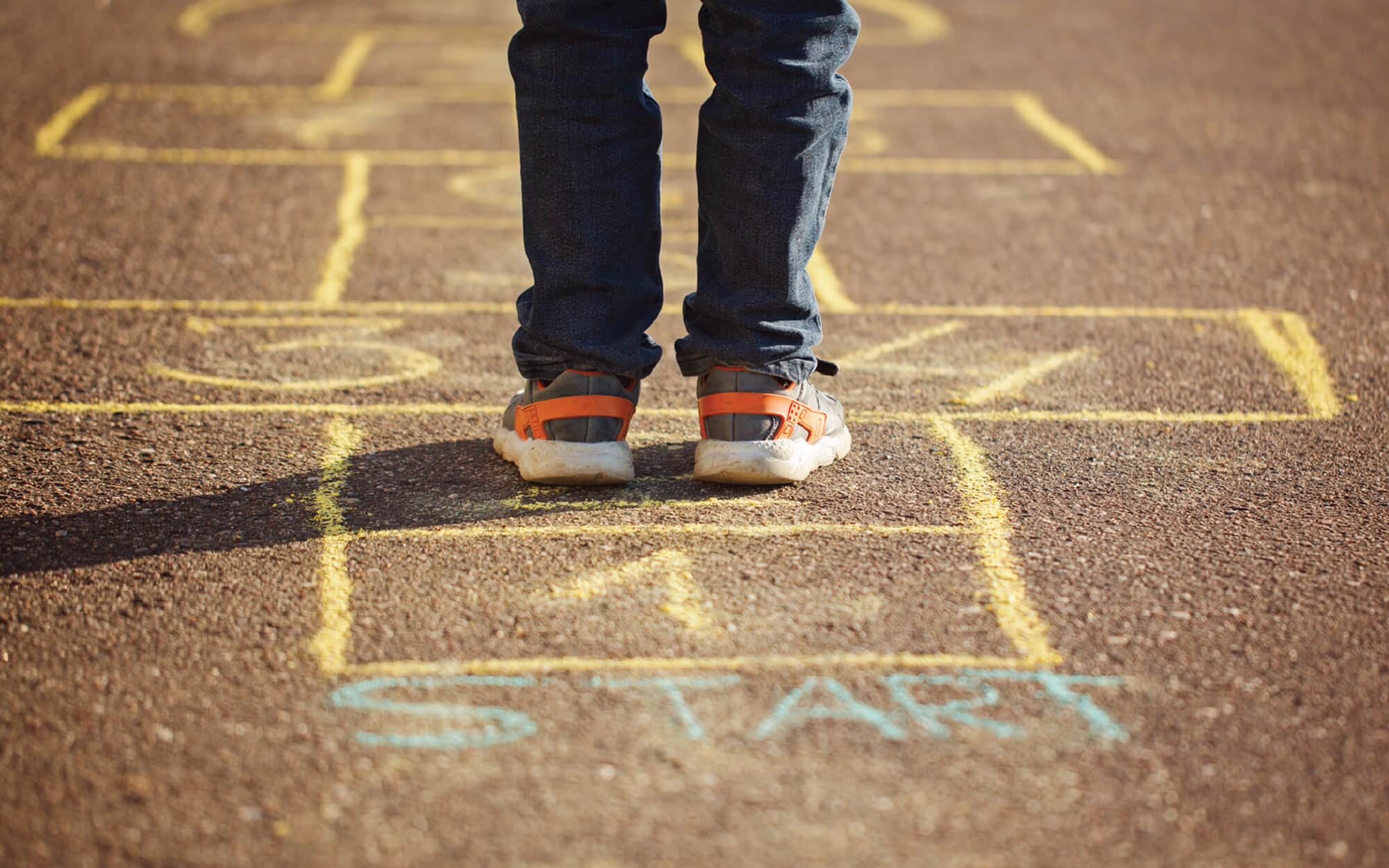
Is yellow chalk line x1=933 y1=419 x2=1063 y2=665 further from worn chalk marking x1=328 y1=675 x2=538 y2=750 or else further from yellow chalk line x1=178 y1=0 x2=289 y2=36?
yellow chalk line x1=178 y1=0 x2=289 y2=36

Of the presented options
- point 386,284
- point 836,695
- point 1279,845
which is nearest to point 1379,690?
point 1279,845

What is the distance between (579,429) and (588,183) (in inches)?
20.7

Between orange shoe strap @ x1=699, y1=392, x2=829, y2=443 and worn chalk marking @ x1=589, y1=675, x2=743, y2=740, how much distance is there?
763mm

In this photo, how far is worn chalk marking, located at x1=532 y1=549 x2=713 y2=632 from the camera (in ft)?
7.73

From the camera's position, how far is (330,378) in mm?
3479

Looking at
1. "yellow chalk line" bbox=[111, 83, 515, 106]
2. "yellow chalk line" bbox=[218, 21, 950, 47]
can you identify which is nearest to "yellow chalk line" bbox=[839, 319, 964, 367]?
"yellow chalk line" bbox=[111, 83, 515, 106]

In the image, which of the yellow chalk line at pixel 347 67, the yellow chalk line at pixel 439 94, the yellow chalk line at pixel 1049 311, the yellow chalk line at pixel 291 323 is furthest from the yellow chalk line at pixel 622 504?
the yellow chalk line at pixel 347 67

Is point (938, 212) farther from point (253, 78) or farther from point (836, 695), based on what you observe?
point (253, 78)

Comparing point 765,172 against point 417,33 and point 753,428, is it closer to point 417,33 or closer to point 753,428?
point 753,428

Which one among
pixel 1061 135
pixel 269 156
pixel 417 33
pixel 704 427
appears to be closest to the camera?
pixel 704 427

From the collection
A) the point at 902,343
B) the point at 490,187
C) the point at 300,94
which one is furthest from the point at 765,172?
the point at 300,94

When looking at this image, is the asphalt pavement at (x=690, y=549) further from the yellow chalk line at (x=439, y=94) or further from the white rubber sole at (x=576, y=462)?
the yellow chalk line at (x=439, y=94)

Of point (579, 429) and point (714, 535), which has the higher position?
point (579, 429)

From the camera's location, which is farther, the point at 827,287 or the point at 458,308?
the point at 827,287
